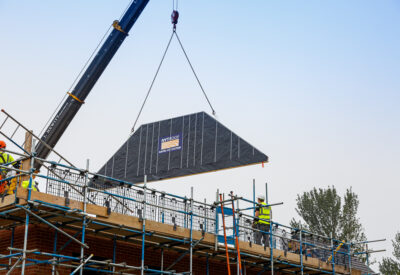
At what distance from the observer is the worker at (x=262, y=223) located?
20641 millimetres

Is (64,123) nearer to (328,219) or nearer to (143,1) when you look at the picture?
(143,1)

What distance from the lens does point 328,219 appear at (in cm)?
5159

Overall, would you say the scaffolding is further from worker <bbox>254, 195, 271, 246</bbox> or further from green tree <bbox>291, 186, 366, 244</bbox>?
green tree <bbox>291, 186, 366, 244</bbox>

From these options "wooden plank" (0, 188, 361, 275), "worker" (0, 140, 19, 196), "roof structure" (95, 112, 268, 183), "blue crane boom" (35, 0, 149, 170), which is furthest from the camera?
"roof structure" (95, 112, 268, 183)

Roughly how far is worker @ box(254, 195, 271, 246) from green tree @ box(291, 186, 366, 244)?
30375 millimetres

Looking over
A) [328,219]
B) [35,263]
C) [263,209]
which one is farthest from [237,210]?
[328,219]

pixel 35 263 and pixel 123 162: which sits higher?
pixel 123 162

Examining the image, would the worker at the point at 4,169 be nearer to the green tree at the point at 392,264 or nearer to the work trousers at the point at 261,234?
the work trousers at the point at 261,234

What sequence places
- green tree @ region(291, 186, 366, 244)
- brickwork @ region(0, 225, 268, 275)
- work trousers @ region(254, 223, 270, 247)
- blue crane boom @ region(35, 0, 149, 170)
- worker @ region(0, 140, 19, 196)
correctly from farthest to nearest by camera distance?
green tree @ region(291, 186, 366, 244)
blue crane boom @ region(35, 0, 149, 170)
work trousers @ region(254, 223, 270, 247)
brickwork @ region(0, 225, 268, 275)
worker @ region(0, 140, 19, 196)

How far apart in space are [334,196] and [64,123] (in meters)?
34.1

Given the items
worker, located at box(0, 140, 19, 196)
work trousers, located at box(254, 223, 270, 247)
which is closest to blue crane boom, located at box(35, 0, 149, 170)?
worker, located at box(0, 140, 19, 196)

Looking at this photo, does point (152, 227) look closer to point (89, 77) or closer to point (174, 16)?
point (89, 77)

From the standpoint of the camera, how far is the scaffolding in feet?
47.3

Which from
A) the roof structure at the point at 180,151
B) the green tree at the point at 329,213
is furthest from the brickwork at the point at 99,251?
the green tree at the point at 329,213
